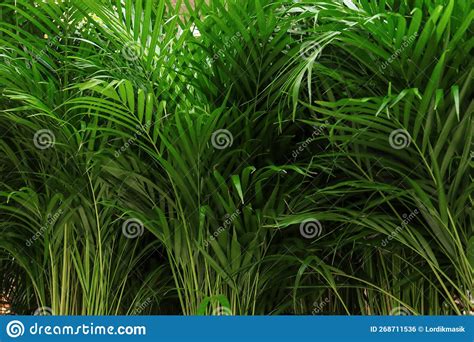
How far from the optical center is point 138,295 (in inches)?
68.4

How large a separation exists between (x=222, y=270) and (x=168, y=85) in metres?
0.49

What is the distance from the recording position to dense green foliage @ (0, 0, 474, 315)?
1395mm

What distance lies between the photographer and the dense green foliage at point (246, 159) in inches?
54.9

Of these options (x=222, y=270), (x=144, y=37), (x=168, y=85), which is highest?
(x=144, y=37)

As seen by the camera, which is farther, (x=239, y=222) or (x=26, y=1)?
(x=26, y=1)

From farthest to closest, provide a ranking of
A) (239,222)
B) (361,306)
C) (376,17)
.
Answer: (361,306) → (239,222) → (376,17)

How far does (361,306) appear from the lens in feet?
5.53

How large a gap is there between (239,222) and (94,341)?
44 cm

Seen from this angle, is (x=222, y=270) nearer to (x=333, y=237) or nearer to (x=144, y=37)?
(x=333, y=237)

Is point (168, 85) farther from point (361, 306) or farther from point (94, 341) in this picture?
point (361, 306)

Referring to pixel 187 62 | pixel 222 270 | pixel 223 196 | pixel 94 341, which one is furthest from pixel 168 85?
pixel 94 341

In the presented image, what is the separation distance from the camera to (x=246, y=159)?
1609mm

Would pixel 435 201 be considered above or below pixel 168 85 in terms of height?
below

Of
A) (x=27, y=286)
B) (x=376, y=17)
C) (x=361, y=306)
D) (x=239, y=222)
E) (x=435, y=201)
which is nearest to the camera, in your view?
(x=376, y=17)
